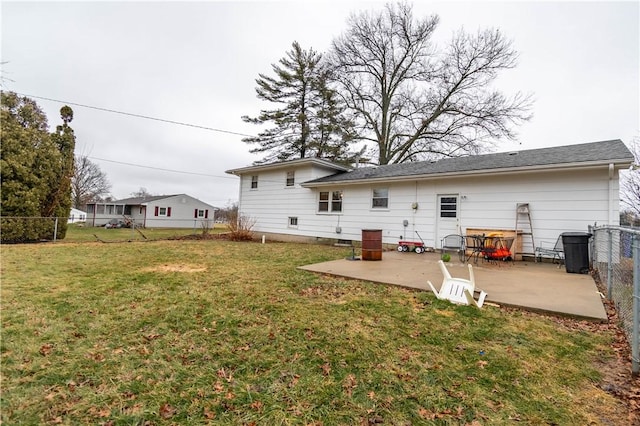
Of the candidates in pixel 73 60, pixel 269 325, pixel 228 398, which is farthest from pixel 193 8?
pixel 228 398

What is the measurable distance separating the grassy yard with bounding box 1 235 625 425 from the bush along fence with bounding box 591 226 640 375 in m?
0.35

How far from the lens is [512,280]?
215 inches

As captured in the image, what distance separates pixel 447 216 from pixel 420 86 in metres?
12.7

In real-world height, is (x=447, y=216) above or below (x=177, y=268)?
above

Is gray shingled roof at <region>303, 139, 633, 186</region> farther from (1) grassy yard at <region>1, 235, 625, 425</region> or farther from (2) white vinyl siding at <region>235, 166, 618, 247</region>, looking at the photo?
(1) grassy yard at <region>1, 235, 625, 425</region>

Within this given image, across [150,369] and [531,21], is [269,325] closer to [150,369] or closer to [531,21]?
[150,369]

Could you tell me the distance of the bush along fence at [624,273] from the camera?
8.02 feet

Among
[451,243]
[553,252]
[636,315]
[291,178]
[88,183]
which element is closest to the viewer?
[636,315]

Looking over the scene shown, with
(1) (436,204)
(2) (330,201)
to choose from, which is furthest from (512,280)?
(2) (330,201)

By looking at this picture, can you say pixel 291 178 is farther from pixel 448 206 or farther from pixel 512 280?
pixel 512 280

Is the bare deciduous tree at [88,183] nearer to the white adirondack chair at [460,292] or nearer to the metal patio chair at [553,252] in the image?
the white adirondack chair at [460,292]

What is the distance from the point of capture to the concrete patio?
3.99 m

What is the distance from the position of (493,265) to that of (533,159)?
3.87 m

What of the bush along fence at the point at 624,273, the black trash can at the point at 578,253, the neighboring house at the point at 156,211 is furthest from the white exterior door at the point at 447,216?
the neighboring house at the point at 156,211
